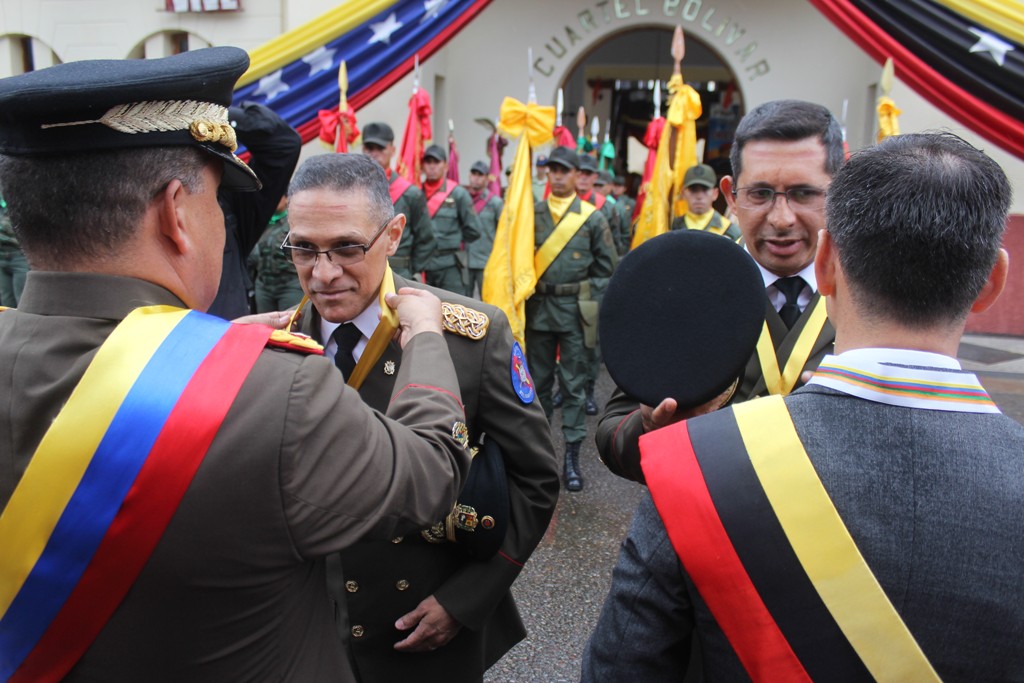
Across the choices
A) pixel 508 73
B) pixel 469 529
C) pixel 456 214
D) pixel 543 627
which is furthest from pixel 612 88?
pixel 469 529

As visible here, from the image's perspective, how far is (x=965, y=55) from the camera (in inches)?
151

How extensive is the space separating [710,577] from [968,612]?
12.3 inches

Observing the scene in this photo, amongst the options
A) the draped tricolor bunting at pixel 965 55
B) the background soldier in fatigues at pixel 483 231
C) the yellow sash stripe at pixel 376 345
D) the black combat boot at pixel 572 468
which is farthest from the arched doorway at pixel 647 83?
the yellow sash stripe at pixel 376 345

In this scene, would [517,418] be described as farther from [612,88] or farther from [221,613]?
[612,88]

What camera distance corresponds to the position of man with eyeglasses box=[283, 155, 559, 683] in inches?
74.2

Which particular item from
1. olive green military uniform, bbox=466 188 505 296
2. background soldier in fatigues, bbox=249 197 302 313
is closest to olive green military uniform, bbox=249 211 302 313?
background soldier in fatigues, bbox=249 197 302 313

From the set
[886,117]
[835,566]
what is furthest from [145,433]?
[886,117]

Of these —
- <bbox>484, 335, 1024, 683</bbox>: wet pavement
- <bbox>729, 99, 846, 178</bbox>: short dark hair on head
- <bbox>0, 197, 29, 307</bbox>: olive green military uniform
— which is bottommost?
<bbox>484, 335, 1024, 683</bbox>: wet pavement

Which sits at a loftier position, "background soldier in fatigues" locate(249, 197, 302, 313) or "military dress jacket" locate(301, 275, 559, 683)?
"military dress jacket" locate(301, 275, 559, 683)

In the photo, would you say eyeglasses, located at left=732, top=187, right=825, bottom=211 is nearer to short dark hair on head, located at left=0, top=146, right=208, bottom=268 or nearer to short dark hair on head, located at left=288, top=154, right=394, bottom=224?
short dark hair on head, located at left=288, top=154, right=394, bottom=224

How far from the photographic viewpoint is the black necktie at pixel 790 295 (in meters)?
2.03

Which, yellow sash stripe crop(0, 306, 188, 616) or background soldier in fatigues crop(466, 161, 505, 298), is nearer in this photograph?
yellow sash stripe crop(0, 306, 188, 616)

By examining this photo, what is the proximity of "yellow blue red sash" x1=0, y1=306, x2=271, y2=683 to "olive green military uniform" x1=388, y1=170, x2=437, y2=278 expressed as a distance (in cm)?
597

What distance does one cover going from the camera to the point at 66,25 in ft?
35.8
